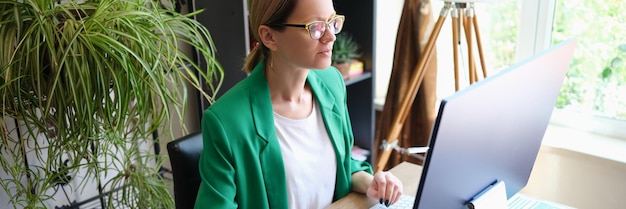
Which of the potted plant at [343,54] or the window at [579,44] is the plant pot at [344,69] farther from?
the window at [579,44]

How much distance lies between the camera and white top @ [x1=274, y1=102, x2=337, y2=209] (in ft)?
4.13

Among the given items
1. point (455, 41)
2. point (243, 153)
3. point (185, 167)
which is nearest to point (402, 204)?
point (243, 153)

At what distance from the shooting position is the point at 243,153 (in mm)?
1195

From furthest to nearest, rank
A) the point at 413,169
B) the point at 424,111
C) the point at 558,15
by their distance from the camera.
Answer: the point at 424,111 → the point at 558,15 → the point at 413,169

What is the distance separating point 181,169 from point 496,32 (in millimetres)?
1663

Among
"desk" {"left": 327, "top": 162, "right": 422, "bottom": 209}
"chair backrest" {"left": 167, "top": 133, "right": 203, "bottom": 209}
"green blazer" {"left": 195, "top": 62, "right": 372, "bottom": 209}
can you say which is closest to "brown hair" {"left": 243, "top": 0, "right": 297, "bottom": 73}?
"green blazer" {"left": 195, "top": 62, "right": 372, "bottom": 209}

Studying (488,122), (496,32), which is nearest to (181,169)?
(488,122)

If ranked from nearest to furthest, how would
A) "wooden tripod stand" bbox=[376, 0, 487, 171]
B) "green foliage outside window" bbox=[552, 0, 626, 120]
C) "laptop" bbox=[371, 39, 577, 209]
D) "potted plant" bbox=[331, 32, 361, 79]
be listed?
"laptop" bbox=[371, 39, 577, 209]
"wooden tripod stand" bbox=[376, 0, 487, 171]
"green foliage outside window" bbox=[552, 0, 626, 120]
"potted plant" bbox=[331, 32, 361, 79]

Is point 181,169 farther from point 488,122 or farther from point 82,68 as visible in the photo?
point 488,122

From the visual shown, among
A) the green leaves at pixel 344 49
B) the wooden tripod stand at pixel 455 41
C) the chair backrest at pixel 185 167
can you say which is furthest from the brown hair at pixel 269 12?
the green leaves at pixel 344 49

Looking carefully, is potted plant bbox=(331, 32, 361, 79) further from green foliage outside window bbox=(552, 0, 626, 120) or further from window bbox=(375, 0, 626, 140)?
green foliage outside window bbox=(552, 0, 626, 120)

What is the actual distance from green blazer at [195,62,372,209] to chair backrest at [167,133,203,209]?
146 mm

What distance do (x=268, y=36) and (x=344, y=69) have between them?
1.09m

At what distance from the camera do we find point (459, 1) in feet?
6.36
